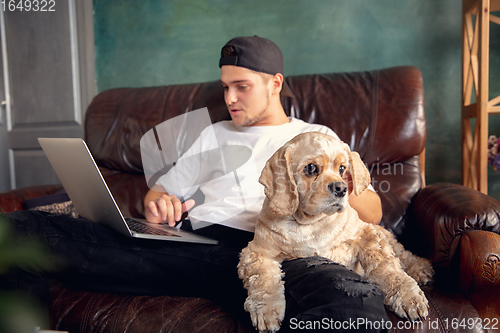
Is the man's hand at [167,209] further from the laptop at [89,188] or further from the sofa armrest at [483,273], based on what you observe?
the sofa armrest at [483,273]

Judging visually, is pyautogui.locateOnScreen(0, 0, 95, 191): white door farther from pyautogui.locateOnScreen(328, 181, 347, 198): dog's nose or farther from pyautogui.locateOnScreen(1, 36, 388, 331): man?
pyautogui.locateOnScreen(328, 181, 347, 198): dog's nose

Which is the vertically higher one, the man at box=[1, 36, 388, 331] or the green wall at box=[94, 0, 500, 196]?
the green wall at box=[94, 0, 500, 196]

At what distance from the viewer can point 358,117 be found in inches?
80.5

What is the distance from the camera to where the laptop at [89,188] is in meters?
1.20

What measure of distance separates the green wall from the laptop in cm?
202

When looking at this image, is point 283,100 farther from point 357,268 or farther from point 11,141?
point 11,141

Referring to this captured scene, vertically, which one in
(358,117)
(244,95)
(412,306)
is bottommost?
(412,306)

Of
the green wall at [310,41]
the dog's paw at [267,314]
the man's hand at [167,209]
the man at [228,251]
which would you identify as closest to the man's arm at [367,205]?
the man at [228,251]

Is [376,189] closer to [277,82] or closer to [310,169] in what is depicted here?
[277,82]

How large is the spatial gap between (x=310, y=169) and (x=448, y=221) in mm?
659

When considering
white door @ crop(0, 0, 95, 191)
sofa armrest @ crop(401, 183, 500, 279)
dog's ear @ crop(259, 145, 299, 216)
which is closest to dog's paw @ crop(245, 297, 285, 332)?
dog's ear @ crop(259, 145, 299, 216)

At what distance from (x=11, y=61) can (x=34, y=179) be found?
1.39m

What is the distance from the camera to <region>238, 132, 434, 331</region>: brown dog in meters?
1.04

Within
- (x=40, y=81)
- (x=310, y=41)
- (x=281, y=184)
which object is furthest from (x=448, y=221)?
(x=40, y=81)
